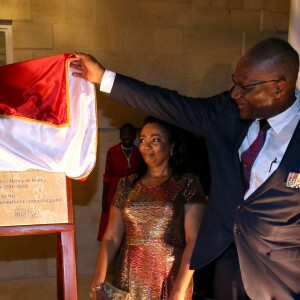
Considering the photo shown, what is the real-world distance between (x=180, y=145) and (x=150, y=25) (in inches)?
127

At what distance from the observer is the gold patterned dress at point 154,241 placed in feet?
8.52

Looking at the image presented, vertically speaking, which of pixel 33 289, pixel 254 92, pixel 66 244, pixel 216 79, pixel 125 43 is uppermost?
pixel 125 43

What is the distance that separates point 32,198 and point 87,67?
25.8 inches

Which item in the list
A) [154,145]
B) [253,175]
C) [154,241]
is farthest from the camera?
[154,145]

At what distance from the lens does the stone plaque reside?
2.38 meters

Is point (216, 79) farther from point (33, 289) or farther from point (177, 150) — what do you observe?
point (177, 150)

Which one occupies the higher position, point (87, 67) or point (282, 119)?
point (87, 67)

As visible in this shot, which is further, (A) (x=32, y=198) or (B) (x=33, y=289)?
(B) (x=33, y=289)

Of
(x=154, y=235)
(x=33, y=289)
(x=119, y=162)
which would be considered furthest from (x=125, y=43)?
(x=154, y=235)

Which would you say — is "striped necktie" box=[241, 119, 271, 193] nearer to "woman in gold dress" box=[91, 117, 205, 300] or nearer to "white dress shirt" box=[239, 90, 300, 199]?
"white dress shirt" box=[239, 90, 300, 199]

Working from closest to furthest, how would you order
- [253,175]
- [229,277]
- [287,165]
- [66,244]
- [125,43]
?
[287,165], [253,175], [229,277], [66,244], [125,43]

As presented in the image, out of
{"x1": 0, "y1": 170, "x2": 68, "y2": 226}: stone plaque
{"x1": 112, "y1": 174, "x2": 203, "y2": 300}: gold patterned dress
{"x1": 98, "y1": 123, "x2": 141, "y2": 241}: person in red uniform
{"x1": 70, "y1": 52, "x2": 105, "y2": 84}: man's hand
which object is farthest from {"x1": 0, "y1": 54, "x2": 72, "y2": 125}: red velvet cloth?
{"x1": 98, "y1": 123, "x2": 141, "y2": 241}: person in red uniform

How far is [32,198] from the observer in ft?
7.88

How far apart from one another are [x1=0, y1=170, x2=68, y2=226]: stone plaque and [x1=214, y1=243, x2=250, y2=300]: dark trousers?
2.46 feet
